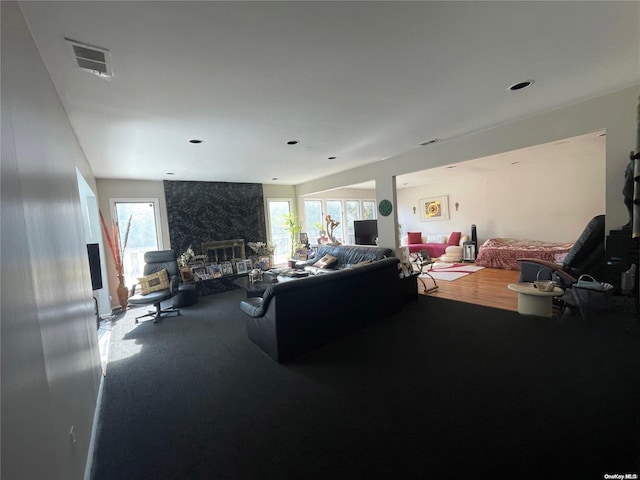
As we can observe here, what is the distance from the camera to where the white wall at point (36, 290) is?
0.82 m

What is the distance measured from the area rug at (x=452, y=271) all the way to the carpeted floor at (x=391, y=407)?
108 inches

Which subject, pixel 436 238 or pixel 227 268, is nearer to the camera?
pixel 227 268

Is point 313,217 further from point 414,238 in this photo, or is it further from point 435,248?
point 435,248

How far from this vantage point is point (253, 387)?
7.81 feet

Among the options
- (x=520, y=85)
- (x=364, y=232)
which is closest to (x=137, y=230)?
(x=364, y=232)

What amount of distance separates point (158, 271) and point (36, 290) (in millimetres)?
4222

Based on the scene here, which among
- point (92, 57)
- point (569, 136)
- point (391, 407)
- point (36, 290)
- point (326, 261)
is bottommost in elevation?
point (391, 407)

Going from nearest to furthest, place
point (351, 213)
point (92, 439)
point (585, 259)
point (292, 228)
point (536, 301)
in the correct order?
point (92, 439)
point (536, 301)
point (585, 259)
point (292, 228)
point (351, 213)

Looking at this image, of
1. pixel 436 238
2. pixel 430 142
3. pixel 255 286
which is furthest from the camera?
pixel 436 238

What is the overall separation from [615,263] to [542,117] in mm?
1817

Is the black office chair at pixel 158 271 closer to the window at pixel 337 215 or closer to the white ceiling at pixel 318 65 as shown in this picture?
the white ceiling at pixel 318 65

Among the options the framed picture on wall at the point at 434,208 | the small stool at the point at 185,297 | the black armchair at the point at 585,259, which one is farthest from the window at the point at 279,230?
the black armchair at the point at 585,259

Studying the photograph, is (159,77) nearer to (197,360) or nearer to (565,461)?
(197,360)

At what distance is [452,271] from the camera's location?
6.59m
